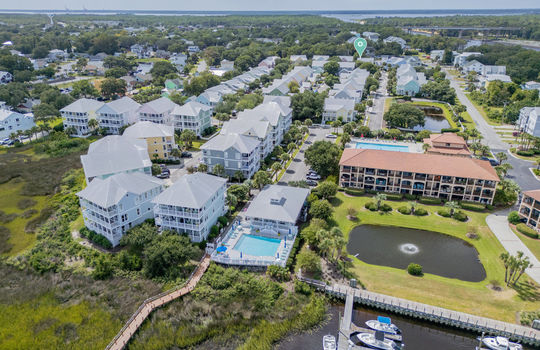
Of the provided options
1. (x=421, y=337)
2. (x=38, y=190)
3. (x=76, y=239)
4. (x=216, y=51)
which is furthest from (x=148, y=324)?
(x=216, y=51)

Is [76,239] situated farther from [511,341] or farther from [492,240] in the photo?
[492,240]

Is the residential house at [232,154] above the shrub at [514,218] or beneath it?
above

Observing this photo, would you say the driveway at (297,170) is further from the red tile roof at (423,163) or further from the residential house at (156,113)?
the residential house at (156,113)

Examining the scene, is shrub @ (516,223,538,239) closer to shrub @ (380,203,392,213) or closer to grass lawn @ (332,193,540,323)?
grass lawn @ (332,193,540,323)

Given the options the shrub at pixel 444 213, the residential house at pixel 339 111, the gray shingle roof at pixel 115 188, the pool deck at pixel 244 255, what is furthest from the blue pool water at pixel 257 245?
the residential house at pixel 339 111

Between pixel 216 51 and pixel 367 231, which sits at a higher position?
pixel 216 51

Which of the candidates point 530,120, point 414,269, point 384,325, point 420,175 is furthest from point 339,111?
point 384,325
